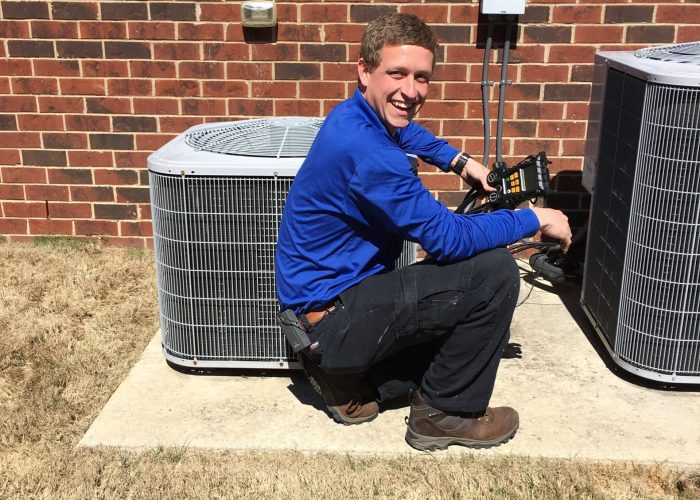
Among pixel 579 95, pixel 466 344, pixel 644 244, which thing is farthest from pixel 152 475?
pixel 579 95

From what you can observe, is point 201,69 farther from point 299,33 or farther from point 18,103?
point 18,103

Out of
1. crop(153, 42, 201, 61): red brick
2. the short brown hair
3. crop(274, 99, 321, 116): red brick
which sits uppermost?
the short brown hair

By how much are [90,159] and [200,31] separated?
1.13 metres

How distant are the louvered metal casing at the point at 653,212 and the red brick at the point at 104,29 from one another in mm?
2888

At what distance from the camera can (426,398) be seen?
2.99 m

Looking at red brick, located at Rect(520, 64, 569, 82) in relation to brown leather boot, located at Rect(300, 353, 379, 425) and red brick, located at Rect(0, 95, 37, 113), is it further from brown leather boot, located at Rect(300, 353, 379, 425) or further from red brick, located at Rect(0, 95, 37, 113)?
red brick, located at Rect(0, 95, 37, 113)

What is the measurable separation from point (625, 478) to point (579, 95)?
2657 mm

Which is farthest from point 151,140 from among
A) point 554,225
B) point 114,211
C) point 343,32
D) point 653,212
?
point 653,212

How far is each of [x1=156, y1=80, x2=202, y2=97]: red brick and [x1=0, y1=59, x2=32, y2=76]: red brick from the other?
0.83 meters

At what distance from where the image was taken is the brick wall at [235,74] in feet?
15.2

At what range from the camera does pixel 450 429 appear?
9.78 feet

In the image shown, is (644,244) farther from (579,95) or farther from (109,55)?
(109,55)

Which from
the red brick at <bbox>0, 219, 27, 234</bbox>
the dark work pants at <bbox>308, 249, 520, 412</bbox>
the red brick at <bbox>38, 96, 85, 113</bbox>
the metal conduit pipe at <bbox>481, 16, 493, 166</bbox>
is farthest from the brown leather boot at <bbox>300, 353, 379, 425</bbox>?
the red brick at <bbox>0, 219, 27, 234</bbox>

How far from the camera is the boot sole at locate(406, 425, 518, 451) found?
9.76ft
